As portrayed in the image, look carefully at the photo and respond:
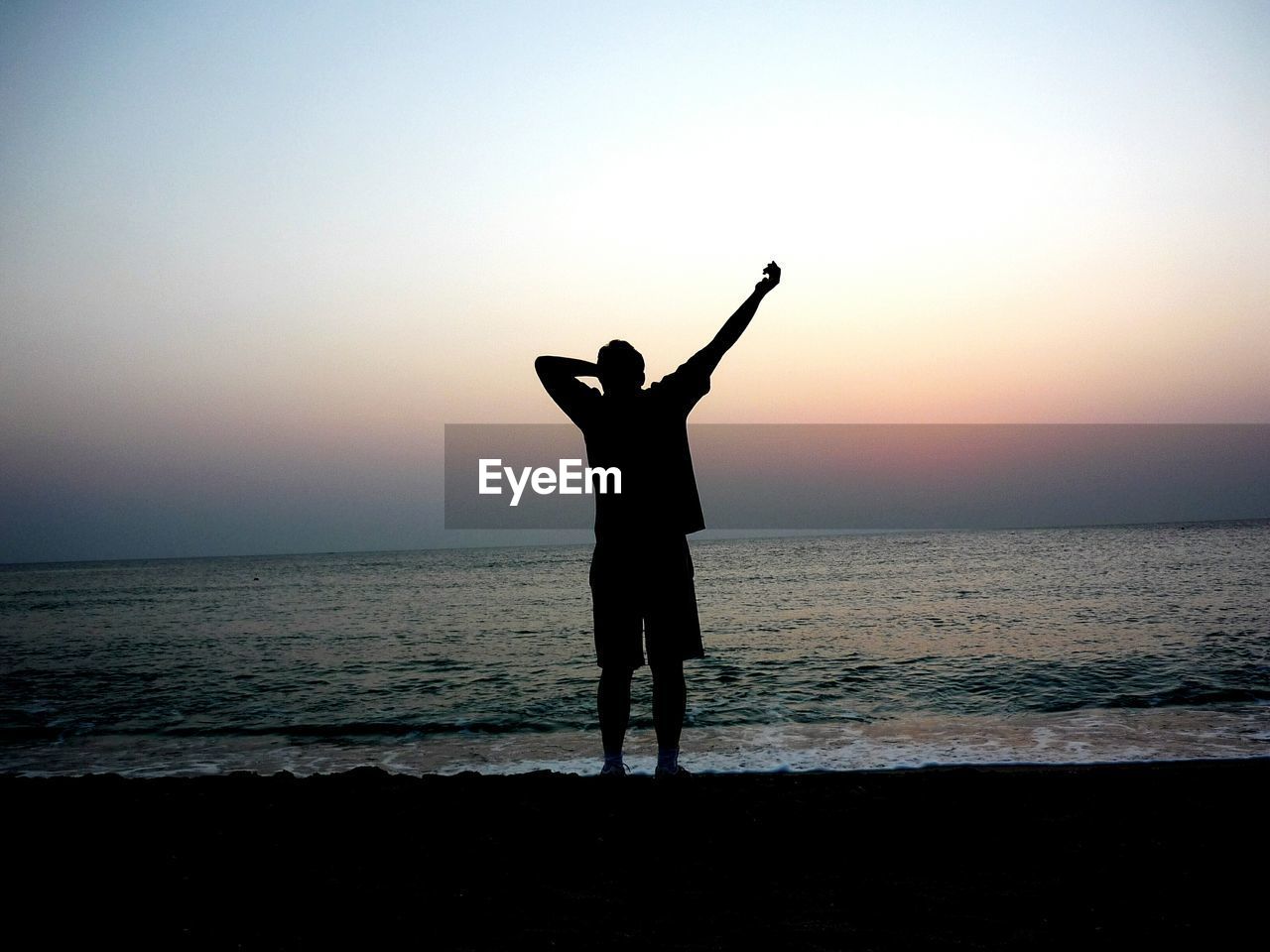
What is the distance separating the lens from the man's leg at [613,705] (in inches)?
Answer: 170

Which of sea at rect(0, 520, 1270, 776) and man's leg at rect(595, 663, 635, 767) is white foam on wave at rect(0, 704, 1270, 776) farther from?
man's leg at rect(595, 663, 635, 767)

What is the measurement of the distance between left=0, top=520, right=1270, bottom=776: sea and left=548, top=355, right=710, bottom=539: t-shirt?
3.76m

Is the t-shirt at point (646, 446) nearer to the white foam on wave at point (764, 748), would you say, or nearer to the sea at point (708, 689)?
the white foam on wave at point (764, 748)

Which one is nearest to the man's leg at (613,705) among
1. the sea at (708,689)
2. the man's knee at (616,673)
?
the man's knee at (616,673)

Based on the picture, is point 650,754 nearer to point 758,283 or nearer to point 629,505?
point 629,505

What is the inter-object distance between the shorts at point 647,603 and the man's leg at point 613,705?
69 millimetres

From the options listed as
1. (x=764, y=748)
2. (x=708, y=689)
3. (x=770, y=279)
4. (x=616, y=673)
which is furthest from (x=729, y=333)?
(x=708, y=689)

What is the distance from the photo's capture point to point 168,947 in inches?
110

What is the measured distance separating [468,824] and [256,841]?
1038 mm

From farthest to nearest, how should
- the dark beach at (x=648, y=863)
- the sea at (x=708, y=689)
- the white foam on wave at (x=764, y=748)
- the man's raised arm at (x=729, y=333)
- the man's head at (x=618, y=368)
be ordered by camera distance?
the sea at (x=708, y=689) → the white foam on wave at (x=764, y=748) → the man's head at (x=618, y=368) → the man's raised arm at (x=729, y=333) → the dark beach at (x=648, y=863)

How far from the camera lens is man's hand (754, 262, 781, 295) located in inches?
166

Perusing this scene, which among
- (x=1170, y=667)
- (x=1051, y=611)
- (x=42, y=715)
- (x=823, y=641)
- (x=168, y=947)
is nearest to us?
(x=168, y=947)

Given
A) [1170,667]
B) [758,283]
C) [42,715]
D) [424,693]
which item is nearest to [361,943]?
[758,283]

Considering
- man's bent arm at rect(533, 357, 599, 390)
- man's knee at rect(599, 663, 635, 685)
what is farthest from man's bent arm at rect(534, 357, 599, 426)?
man's knee at rect(599, 663, 635, 685)
